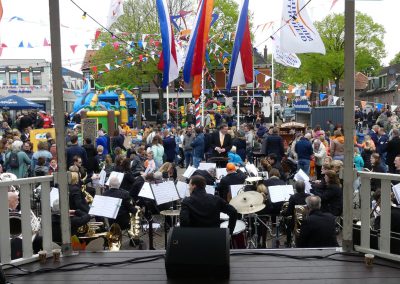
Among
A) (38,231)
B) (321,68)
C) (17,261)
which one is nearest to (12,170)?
(38,231)

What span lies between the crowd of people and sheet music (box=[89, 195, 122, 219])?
0.18 meters

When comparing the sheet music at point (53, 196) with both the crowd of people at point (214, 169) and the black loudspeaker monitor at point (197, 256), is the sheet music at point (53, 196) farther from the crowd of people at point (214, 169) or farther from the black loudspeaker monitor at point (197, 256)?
the black loudspeaker monitor at point (197, 256)

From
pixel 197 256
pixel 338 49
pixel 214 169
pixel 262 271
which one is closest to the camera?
pixel 197 256

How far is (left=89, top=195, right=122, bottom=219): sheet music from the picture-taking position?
26.3 feet

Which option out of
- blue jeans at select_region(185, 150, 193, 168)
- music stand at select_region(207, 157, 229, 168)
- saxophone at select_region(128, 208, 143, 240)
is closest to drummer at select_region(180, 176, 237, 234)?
saxophone at select_region(128, 208, 143, 240)

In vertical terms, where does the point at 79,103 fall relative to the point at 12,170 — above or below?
above

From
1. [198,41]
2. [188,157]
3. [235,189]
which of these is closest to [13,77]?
[188,157]

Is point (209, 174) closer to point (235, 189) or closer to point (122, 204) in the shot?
point (235, 189)

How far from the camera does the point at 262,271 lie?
17.6 ft

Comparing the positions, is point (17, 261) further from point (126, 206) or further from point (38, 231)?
point (126, 206)

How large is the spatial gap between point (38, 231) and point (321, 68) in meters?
41.6

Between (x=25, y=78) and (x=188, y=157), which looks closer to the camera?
(x=188, y=157)

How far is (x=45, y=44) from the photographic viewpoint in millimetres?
19547

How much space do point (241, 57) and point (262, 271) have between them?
9513 mm
